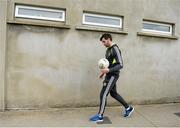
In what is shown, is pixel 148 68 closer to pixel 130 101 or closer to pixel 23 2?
pixel 130 101

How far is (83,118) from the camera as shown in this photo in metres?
4.33

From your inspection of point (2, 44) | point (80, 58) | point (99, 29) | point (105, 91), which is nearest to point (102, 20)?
point (99, 29)

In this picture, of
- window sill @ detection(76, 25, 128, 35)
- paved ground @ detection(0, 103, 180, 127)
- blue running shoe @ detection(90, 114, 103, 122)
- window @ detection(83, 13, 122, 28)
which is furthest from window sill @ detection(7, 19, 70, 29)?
blue running shoe @ detection(90, 114, 103, 122)

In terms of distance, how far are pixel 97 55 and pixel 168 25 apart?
222cm

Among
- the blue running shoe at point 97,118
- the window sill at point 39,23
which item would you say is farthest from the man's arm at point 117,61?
the window sill at point 39,23

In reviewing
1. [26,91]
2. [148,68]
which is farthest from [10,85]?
[148,68]

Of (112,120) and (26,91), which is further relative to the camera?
(26,91)

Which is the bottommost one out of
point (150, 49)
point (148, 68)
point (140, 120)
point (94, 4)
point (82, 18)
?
point (140, 120)

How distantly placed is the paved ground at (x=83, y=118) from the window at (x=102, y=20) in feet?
6.51

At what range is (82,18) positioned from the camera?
490 centimetres

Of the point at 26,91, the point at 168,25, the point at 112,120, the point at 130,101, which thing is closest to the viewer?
the point at 112,120

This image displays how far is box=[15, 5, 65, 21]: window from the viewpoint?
15.0 feet

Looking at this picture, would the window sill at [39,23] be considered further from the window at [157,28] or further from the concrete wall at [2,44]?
the window at [157,28]

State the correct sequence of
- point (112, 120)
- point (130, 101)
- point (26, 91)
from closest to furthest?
point (112, 120), point (26, 91), point (130, 101)
